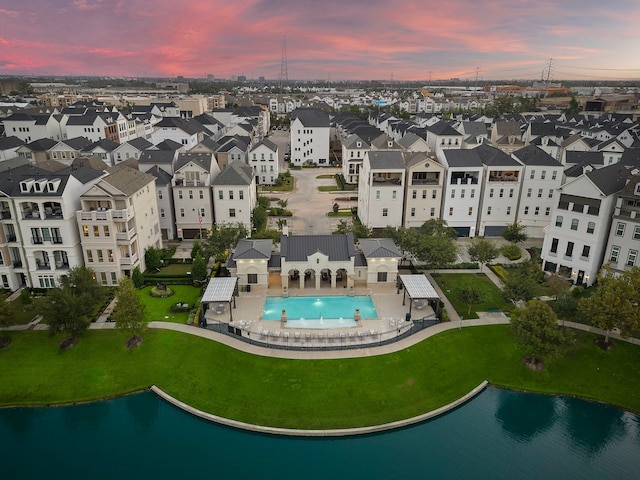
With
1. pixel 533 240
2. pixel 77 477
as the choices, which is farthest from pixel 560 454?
pixel 533 240

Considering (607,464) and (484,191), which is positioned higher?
(484,191)

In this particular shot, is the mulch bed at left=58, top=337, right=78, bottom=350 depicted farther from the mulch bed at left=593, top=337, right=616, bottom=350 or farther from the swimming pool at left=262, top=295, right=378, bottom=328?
the mulch bed at left=593, top=337, right=616, bottom=350

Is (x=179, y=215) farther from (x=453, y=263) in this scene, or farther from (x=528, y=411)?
(x=528, y=411)

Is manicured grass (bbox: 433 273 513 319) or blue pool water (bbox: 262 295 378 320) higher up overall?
manicured grass (bbox: 433 273 513 319)

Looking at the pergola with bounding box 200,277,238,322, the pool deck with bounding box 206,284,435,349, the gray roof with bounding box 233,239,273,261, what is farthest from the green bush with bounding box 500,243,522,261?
the pergola with bounding box 200,277,238,322

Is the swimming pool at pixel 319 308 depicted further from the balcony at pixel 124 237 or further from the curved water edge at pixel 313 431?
the balcony at pixel 124 237
